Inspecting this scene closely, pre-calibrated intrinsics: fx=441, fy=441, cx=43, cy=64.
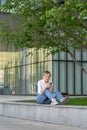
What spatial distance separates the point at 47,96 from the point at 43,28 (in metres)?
3.73

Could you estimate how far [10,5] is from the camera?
59.6ft

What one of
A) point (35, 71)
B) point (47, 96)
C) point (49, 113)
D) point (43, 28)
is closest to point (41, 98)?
point (47, 96)

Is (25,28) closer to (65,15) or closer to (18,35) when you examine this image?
(18,35)

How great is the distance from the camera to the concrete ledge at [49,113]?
1331cm

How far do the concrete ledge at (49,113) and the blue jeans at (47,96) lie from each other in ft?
1.04

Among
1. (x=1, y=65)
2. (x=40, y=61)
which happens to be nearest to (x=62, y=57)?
(x=40, y=61)

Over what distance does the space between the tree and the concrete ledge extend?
9.75 ft

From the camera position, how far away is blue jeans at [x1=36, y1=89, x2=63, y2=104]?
601 inches

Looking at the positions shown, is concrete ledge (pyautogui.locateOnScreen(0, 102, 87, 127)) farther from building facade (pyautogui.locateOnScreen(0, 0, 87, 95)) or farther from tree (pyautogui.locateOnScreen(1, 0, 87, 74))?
building facade (pyautogui.locateOnScreen(0, 0, 87, 95))

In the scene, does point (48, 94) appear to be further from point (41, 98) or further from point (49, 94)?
point (41, 98)

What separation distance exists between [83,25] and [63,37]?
173 centimetres

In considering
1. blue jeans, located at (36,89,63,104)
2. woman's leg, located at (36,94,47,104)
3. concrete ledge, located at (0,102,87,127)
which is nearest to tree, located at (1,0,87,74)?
blue jeans, located at (36,89,63,104)

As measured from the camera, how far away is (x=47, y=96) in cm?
1540

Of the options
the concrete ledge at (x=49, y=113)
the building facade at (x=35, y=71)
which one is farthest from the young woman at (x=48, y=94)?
the building facade at (x=35, y=71)
